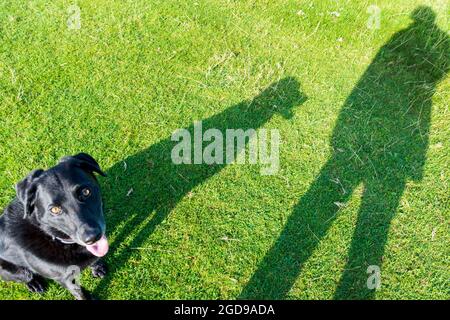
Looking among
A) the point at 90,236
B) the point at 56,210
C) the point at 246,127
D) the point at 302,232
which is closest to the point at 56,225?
the point at 56,210

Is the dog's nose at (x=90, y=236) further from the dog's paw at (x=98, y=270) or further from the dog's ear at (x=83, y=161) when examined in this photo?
the dog's paw at (x=98, y=270)

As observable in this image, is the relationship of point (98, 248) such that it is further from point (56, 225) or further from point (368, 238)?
point (368, 238)

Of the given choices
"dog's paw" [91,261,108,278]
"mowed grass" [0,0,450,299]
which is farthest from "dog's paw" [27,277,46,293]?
"dog's paw" [91,261,108,278]

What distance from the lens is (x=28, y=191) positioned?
3.68m

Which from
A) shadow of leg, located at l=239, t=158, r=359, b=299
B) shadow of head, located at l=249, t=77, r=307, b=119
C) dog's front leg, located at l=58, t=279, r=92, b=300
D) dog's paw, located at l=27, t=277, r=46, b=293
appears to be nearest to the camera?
dog's front leg, located at l=58, t=279, r=92, b=300

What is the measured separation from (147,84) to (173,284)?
3.11m

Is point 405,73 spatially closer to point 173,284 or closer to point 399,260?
point 399,260

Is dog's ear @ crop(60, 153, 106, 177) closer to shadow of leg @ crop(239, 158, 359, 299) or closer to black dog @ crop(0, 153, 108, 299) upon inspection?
black dog @ crop(0, 153, 108, 299)

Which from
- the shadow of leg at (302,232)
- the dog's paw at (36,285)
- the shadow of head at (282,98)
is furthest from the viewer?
the shadow of head at (282,98)

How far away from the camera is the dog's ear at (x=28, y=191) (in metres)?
3.70

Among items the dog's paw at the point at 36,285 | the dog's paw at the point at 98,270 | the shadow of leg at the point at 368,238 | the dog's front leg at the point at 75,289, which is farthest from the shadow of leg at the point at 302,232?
the dog's paw at the point at 36,285

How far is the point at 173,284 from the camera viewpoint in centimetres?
483

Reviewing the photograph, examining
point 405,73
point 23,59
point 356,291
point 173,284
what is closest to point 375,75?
point 405,73

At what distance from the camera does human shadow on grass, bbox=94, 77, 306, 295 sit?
16.5ft
